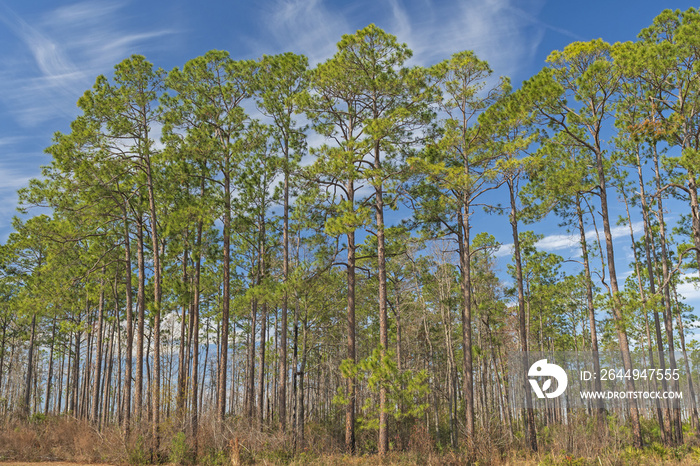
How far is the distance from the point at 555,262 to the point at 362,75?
1573cm

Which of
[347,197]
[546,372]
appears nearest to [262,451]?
[347,197]

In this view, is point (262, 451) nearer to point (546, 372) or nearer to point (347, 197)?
point (347, 197)

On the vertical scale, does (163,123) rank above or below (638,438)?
A: above

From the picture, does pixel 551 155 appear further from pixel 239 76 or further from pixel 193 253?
pixel 193 253

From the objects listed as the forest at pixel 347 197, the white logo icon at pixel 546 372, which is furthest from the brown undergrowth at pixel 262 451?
the white logo icon at pixel 546 372

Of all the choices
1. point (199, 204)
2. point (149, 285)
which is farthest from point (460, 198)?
point (149, 285)

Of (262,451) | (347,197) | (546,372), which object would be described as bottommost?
(262,451)

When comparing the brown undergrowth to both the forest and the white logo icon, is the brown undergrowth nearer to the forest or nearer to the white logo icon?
the forest

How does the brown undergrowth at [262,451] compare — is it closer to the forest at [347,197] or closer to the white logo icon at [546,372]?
the forest at [347,197]

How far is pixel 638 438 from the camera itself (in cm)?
1505

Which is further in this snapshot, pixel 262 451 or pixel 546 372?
pixel 546 372

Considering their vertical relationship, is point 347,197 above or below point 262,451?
above

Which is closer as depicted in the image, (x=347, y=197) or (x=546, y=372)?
(x=347, y=197)

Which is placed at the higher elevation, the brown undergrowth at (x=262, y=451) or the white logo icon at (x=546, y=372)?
the white logo icon at (x=546, y=372)
